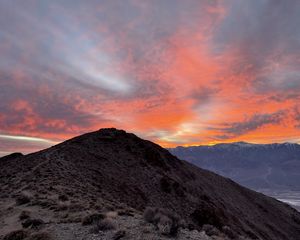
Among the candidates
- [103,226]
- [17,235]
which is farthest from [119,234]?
[17,235]

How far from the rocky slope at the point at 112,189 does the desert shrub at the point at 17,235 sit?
1509 millimetres

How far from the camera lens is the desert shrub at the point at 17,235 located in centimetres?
1973

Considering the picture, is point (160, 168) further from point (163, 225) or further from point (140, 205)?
point (163, 225)

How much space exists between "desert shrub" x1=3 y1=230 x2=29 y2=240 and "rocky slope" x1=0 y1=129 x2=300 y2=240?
4.95ft

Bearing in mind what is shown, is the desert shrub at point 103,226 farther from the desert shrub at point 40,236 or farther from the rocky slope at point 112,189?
the desert shrub at point 40,236

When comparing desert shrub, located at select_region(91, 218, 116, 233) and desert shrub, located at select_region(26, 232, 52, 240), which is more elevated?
desert shrub, located at select_region(91, 218, 116, 233)

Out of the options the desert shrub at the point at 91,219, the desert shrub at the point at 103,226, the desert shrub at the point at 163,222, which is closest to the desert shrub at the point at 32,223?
the desert shrub at the point at 91,219

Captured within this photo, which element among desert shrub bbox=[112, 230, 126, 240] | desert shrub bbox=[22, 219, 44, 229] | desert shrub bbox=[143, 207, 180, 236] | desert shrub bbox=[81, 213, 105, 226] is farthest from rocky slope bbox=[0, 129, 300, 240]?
desert shrub bbox=[112, 230, 126, 240]

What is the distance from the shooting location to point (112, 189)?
4525cm

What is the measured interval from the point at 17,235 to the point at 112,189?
25.7m

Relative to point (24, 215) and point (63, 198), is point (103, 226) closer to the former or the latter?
point (24, 215)

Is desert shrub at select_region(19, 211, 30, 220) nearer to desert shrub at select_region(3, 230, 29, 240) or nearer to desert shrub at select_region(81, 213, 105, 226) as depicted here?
desert shrub at select_region(3, 230, 29, 240)

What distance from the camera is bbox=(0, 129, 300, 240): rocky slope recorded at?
2723 cm

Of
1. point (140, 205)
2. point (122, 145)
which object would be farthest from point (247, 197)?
point (140, 205)
